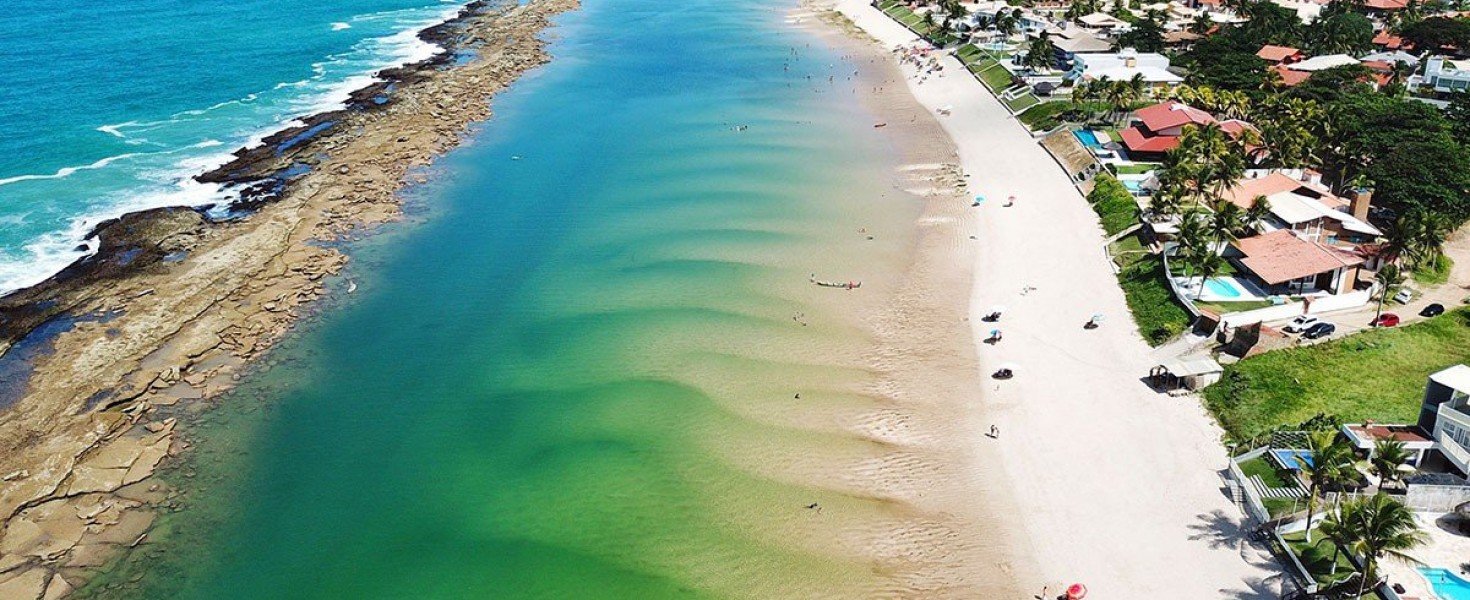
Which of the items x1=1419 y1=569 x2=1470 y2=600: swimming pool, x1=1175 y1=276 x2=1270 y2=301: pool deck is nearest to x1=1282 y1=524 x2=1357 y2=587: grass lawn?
x1=1419 y1=569 x2=1470 y2=600: swimming pool

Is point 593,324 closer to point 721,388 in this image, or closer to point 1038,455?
point 721,388

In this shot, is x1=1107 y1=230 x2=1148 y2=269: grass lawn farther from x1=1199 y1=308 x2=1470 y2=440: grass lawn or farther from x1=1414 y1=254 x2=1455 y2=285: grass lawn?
x1=1414 y1=254 x2=1455 y2=285: grass lawn

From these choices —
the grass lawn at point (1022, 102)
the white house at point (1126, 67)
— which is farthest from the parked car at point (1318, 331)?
the grass lawn at point (1022, 102)

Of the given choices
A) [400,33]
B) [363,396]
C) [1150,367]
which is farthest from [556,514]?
[400,33]

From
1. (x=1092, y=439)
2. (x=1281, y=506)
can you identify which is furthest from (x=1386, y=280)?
(x=1092, y=439)

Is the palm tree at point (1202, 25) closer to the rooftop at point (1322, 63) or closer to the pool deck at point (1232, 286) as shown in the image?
the rooftop at point (1322, 63)

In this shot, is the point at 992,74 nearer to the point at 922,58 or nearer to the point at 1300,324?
the point at 922,58
